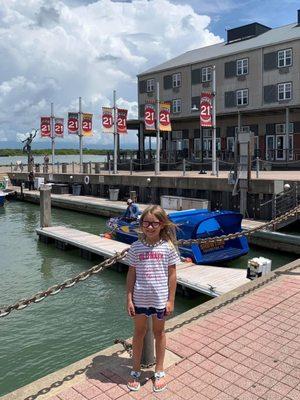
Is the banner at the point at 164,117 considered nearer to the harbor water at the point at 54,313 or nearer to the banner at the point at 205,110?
the banner at the point at 205,110

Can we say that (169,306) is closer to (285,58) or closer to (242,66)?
(285,58)

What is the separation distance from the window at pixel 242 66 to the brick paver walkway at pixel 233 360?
36.4 m

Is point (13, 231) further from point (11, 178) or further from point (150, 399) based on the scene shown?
point (11, 178)

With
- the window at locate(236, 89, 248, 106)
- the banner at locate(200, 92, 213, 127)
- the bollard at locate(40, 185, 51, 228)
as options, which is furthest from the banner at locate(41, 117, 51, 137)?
the bollard at locate(40, 185, 51, 228)

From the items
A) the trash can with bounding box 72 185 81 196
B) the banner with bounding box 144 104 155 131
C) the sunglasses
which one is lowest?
the trash can with bounding box 72 185 81 196

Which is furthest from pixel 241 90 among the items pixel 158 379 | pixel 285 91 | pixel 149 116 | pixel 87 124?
pixel 158 379

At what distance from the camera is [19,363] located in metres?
7.56

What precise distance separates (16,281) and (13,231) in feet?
31.9

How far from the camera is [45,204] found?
61.0 ft

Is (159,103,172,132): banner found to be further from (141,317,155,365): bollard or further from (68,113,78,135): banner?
(141,317,155,365): bollard

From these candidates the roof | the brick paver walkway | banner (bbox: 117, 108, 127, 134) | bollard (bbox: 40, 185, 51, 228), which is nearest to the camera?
the brick paver walkway

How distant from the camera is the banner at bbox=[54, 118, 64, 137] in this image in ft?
134

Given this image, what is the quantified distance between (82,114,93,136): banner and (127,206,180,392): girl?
1319 inches

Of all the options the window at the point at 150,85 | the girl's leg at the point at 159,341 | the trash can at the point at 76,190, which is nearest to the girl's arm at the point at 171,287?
the girl's leg at the point at 159,341
